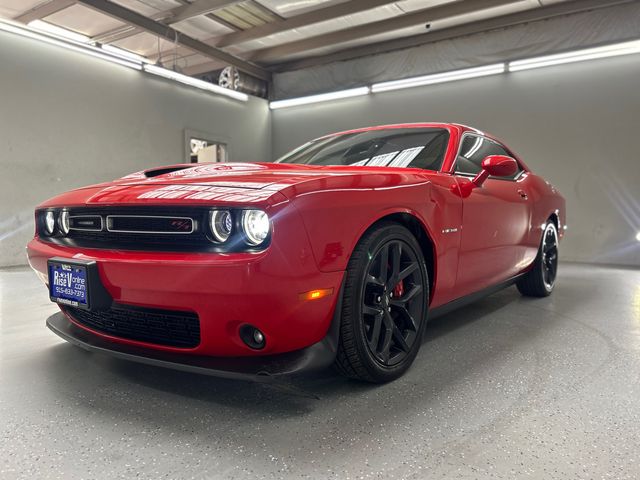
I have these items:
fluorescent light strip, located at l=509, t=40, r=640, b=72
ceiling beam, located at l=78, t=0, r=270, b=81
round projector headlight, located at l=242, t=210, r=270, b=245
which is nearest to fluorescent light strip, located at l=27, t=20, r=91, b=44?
ceiling beam, located at l=78, t=0, r=270, b=81

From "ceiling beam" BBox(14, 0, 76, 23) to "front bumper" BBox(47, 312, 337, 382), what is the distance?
223 inches

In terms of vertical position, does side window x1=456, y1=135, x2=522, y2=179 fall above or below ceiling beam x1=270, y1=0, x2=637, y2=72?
below

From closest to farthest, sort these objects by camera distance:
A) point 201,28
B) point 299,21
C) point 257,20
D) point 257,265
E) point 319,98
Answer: point 257,265 → point 299,21 → point 257,20 → point 201,28 → point 319,98

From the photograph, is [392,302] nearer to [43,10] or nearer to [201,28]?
[43,10]

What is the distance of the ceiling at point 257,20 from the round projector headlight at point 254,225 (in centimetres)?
509

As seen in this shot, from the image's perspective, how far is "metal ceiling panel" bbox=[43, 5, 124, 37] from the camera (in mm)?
5879

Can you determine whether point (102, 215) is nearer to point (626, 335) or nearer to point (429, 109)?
A: point (626, 335)

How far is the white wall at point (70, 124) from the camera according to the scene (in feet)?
18.3

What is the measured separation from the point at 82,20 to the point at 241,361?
666 centimetres

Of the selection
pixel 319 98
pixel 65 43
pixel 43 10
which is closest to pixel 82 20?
pixel 65 43

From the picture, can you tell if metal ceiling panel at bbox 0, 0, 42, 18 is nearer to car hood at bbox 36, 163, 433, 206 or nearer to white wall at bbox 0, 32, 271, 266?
white wall at bbox 0, 32, 271, 266

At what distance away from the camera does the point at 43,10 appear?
559cm

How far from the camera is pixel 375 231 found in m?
1.54

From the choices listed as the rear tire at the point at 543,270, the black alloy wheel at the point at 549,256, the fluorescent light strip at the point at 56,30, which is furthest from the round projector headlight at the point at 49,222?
the fluorescent light strip at the point at 56,30
